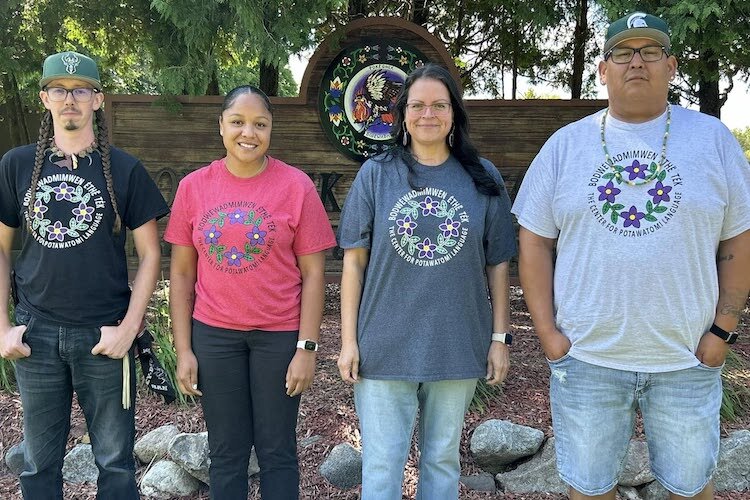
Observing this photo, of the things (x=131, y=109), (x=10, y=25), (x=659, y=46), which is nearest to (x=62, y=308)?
(x=659, y=46)

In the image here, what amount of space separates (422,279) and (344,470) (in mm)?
1466

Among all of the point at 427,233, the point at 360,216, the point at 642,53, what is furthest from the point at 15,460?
the point at 642,53

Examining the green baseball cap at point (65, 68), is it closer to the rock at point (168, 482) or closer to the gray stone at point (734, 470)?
the rock at point (168, 482)

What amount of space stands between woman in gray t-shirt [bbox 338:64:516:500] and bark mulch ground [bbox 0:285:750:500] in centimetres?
101

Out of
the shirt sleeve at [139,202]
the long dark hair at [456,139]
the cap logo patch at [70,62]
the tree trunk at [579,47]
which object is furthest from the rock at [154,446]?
the tree trunk at [579,47]

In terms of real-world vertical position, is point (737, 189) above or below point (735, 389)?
above

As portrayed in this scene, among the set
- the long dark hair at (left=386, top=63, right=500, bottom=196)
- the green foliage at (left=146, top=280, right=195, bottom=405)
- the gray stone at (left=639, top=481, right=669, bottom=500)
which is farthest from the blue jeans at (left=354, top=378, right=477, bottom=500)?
the green foliage at (left=146, top=280, right=195, bottom=405)

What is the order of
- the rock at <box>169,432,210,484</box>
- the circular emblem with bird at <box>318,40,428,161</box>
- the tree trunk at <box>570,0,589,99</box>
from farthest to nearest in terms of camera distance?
the tree trunk at <box>570,0,589,99</box>, the circular emblem with bird at <box>318,40,428,161</box>, the rock at <box>169,432,210,484</box>

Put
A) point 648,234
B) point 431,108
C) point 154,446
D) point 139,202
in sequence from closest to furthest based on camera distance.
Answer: point 648,234 < point 431,108 < point 139,202 < point 154,446

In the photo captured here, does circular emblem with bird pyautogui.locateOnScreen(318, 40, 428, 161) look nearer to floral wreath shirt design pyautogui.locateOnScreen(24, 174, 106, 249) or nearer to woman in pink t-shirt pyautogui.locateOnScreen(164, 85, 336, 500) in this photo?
woman in pink t-shirt pyautogui.locateOnScreen(164, 85, 336, 500)

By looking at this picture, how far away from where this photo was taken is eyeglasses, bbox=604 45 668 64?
224 cm

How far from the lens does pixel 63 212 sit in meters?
2.43

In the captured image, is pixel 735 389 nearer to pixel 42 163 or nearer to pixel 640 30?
pixel 640 30

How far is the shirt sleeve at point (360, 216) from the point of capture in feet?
7.70
